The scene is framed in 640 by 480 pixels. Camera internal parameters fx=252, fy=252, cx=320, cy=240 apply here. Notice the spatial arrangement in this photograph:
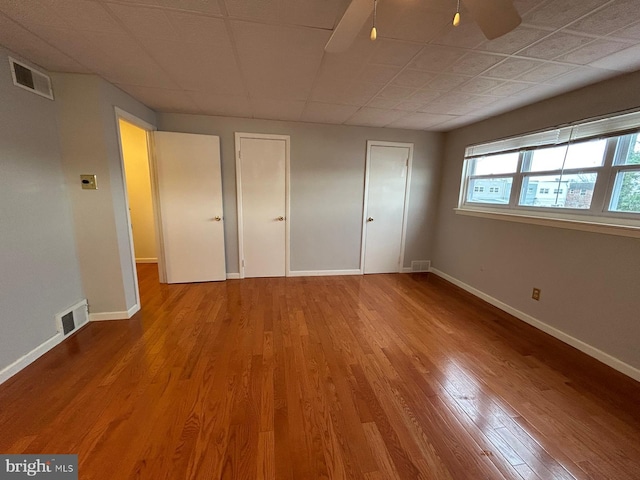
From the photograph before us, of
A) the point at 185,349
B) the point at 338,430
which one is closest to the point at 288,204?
the point at 185,349

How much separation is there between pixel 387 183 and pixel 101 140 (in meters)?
3.44

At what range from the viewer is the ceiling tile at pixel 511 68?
1.77 meters

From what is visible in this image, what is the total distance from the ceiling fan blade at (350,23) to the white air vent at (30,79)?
2254 mm

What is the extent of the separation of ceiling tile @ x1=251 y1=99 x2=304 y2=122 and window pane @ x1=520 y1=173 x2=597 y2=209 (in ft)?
8.71

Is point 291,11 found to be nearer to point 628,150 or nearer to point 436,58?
point 436,58

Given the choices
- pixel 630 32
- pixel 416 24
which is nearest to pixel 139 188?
pixel 416 24

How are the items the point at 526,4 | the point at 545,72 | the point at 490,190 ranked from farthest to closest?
the point at 490,190 → the point at 545,72 → the point at 526,4

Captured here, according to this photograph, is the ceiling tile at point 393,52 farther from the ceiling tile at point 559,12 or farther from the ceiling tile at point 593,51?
the ceiling tile at point 593,51

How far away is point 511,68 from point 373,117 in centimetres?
157

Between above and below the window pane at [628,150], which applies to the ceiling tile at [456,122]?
above

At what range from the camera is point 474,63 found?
182 centimetres

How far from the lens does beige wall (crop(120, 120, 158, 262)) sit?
4.04 m

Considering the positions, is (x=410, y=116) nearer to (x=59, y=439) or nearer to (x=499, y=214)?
(x=499, y=214)

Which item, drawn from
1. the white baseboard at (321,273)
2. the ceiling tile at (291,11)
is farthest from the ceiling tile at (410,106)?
the white baseboard at (321,273)
